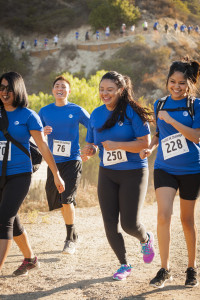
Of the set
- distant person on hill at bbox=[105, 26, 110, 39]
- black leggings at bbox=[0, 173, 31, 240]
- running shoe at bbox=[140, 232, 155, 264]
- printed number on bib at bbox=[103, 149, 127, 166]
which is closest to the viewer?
black leggings at bbox=[0, 173, 31, 240]

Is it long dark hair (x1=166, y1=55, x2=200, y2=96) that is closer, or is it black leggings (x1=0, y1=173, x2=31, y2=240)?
black leggings (x1=0, y1=173, x2=31, y2=240)

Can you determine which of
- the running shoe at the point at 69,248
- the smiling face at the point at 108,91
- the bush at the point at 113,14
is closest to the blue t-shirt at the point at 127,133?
the smiling face at the point at 108,91

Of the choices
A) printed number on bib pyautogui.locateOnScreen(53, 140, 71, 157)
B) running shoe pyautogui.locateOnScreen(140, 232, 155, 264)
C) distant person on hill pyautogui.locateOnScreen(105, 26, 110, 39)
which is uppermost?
distant person on hill pyautogui.locateOnScreen(105, 26, 110, 39)

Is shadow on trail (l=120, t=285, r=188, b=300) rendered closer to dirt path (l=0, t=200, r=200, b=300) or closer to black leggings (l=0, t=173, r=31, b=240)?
dirt path (l=0, t=200, r=200, b=300)

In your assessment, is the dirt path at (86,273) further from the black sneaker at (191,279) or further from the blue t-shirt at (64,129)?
the blue t-shirt at (64,129)

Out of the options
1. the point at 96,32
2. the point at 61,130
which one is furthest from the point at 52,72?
the point at 61,130

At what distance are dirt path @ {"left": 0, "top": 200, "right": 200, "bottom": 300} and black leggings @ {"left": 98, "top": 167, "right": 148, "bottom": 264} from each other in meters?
0.42

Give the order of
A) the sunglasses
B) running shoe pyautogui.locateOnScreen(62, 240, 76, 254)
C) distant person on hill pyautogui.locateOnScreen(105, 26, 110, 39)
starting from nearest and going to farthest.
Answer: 1. the sunglasses
2. running shoe pyautogui.locateOnScreen(62, 240, 76, 254)
3. distant person on hill pyautogui.locateOnScreen(105, 26, 110, 39)

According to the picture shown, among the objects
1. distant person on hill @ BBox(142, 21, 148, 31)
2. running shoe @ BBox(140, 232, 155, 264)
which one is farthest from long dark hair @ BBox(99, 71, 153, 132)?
distant person on hill @ BBox(142, 21, 148, 31)

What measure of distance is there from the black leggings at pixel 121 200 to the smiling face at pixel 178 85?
0.83m

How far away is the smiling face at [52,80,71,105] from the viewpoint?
580 centimetres

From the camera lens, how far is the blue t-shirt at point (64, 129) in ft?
18.5

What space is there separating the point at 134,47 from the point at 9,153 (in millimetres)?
40430

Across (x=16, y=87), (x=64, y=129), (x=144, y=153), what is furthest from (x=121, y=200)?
(x=64, y=129)
